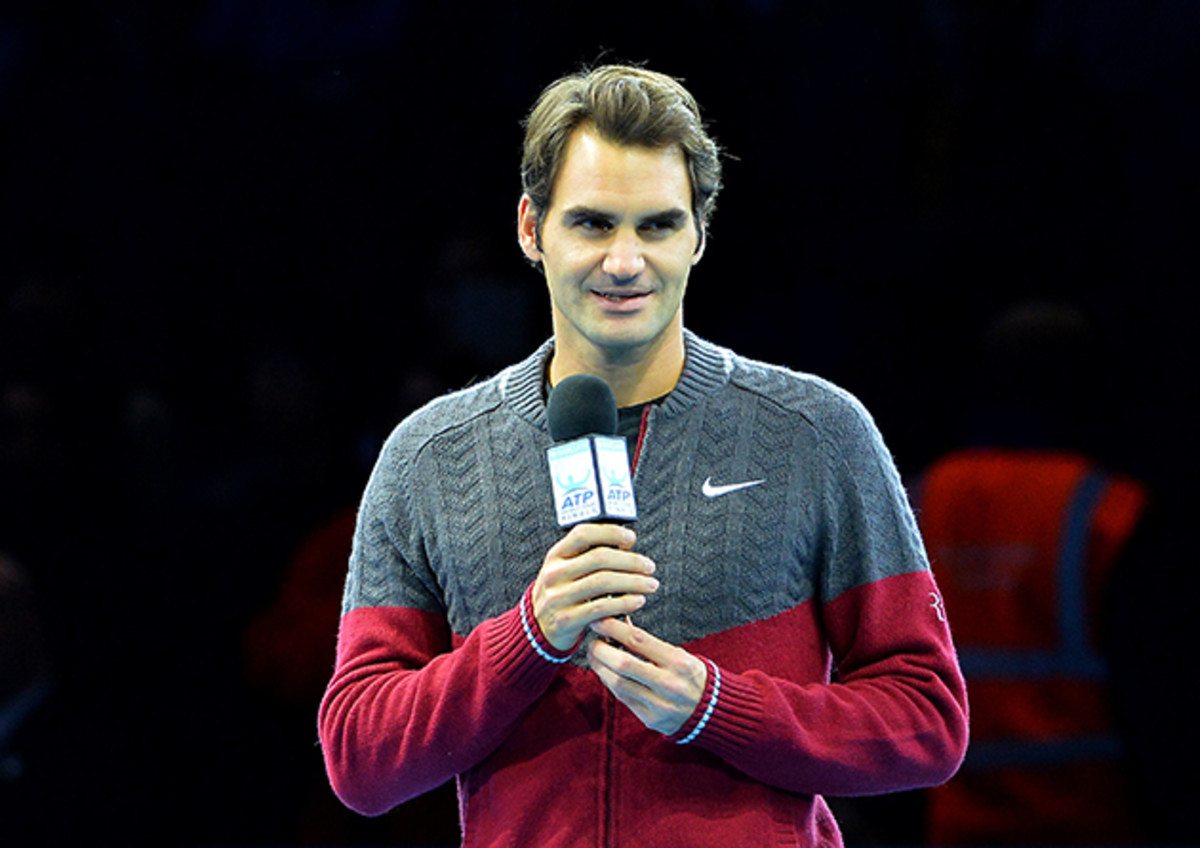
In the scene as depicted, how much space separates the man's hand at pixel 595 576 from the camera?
130 cm

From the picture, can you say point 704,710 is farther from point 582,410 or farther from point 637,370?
point 637,370

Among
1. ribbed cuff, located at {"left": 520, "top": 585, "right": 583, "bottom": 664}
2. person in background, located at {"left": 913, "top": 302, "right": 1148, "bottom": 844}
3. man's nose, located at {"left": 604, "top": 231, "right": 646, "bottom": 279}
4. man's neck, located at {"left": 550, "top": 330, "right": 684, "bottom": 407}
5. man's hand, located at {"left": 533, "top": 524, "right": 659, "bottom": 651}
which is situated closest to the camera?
man's hand, located at {"left": 533, "top": 524, "right": 659, "bottom": 651}

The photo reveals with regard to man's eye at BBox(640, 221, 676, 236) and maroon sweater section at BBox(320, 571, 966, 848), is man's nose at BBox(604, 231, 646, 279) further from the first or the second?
maroon sweater section at BBox(320, 571, 966, 848)

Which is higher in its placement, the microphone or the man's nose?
the man's nose

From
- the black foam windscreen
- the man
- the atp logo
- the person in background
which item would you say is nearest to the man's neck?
the man

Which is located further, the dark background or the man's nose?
the dark background

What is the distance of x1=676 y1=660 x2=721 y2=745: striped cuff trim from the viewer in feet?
4.67

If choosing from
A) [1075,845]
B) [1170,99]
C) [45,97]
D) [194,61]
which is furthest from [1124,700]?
[45,97]

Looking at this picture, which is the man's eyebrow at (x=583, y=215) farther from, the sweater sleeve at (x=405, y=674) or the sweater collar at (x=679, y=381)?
the sweater sleeve at (x=405, y=674)

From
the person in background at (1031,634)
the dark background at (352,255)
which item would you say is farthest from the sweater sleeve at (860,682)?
the dark background at (352,255)

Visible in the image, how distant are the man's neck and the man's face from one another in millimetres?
33

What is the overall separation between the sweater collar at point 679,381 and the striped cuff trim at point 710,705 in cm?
34

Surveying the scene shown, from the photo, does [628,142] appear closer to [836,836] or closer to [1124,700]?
[836,836]

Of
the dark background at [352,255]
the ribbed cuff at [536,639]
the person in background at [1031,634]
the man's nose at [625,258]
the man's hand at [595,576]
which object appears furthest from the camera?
the dark background at [352,255]
